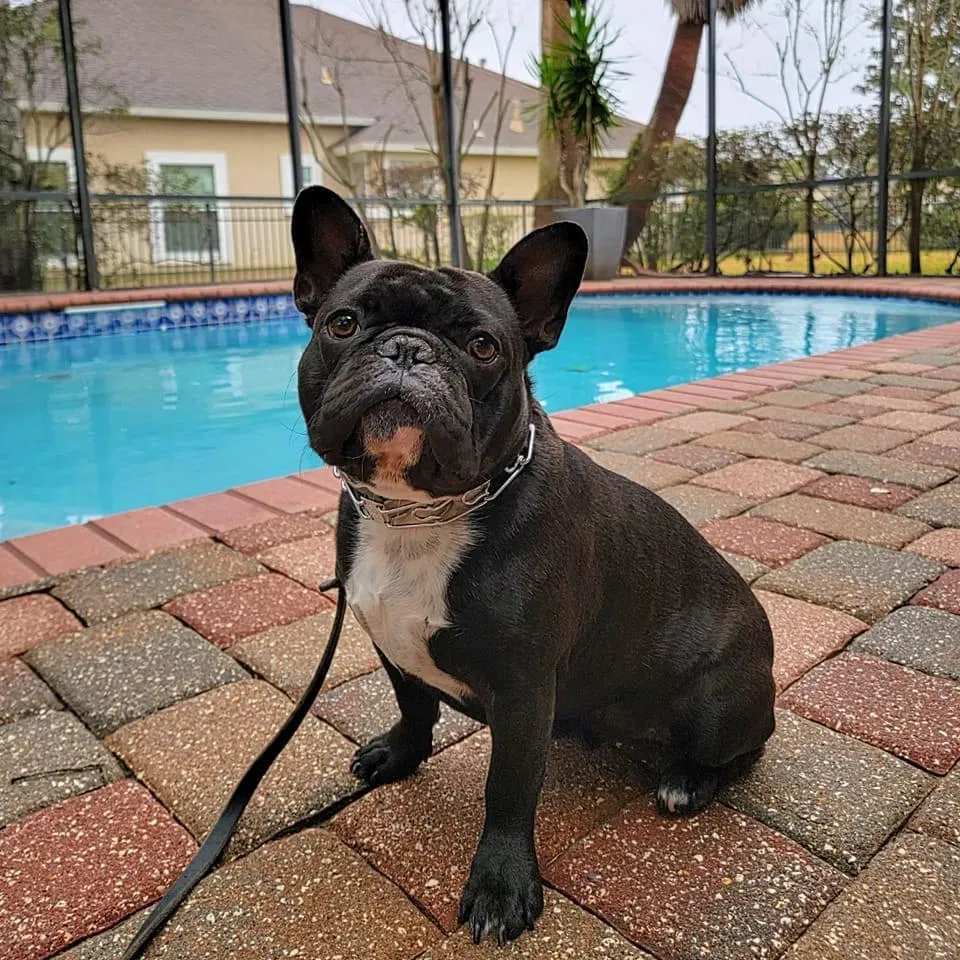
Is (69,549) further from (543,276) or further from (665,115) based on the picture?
(665,115)

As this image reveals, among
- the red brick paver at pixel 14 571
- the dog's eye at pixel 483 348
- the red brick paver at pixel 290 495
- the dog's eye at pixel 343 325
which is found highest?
the dog's eye at pixel 343 325

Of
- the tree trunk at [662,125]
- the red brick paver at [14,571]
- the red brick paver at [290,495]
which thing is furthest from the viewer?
the tree trunk at [662,125]

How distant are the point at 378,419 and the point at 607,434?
3.11 meters

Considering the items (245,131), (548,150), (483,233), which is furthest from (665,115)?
(245,131)

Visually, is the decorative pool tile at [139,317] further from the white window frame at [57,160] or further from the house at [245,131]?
the house at [245,131]

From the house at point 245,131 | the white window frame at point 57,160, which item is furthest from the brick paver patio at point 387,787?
the house at point 245,131

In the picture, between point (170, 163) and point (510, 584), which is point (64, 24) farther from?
point (510, 584)

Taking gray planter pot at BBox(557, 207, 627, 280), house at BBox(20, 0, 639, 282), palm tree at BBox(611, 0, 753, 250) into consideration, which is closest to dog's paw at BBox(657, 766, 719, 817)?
gray planter pot at BBox(557, 207, 627, 280)

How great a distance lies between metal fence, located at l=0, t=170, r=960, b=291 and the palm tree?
301 millimetres

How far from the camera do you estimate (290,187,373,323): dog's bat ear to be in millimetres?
1390

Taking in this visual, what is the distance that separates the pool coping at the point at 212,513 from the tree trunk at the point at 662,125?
35.3ft

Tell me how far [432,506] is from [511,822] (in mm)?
484

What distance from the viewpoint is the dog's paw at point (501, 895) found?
1.26 metres

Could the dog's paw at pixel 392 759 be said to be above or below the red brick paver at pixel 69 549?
below
